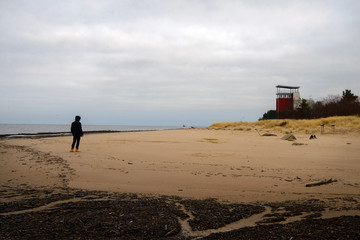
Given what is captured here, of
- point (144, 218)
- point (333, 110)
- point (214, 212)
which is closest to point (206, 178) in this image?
point (214, 212)

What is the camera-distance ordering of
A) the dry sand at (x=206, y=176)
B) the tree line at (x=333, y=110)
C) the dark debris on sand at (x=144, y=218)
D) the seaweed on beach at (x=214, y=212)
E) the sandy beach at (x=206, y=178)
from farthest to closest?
the tree line at (x=333, y=110)
the dry sand at (x=206, y=176)
the sandy beach at (x=206, y=178)
the seaweed on beach at (x=214, y=212)
the dark debris on sand at (x=144, y=218)

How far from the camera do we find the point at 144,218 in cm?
349

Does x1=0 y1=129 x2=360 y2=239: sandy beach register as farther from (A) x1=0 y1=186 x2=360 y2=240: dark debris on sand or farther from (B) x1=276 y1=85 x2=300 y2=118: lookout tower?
(B) x1=276 y1=85 x2=300 y2=118: lookout tower

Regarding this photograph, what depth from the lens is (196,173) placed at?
6.76 metres

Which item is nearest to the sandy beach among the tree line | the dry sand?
the dry sand

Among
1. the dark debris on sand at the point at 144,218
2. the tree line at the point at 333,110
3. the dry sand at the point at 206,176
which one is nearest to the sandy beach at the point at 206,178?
the dry sand at the point at 206,176

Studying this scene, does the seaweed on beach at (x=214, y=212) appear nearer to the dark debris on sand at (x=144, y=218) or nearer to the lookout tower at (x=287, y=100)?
the dark debris on sand at (x=144, y=218)

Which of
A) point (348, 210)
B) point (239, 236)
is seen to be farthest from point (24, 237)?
point (348, 210)

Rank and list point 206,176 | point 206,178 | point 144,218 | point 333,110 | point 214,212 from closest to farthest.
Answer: point 144,218 → point 214,212 → point 206,178 → point 206,176 → point 333,110

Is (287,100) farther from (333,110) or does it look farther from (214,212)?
(214,212)

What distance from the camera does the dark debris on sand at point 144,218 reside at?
3025mm

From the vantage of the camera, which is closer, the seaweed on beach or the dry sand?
the seaweed on beach

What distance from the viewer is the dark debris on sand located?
303 cm

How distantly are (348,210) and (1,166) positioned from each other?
8589mm
